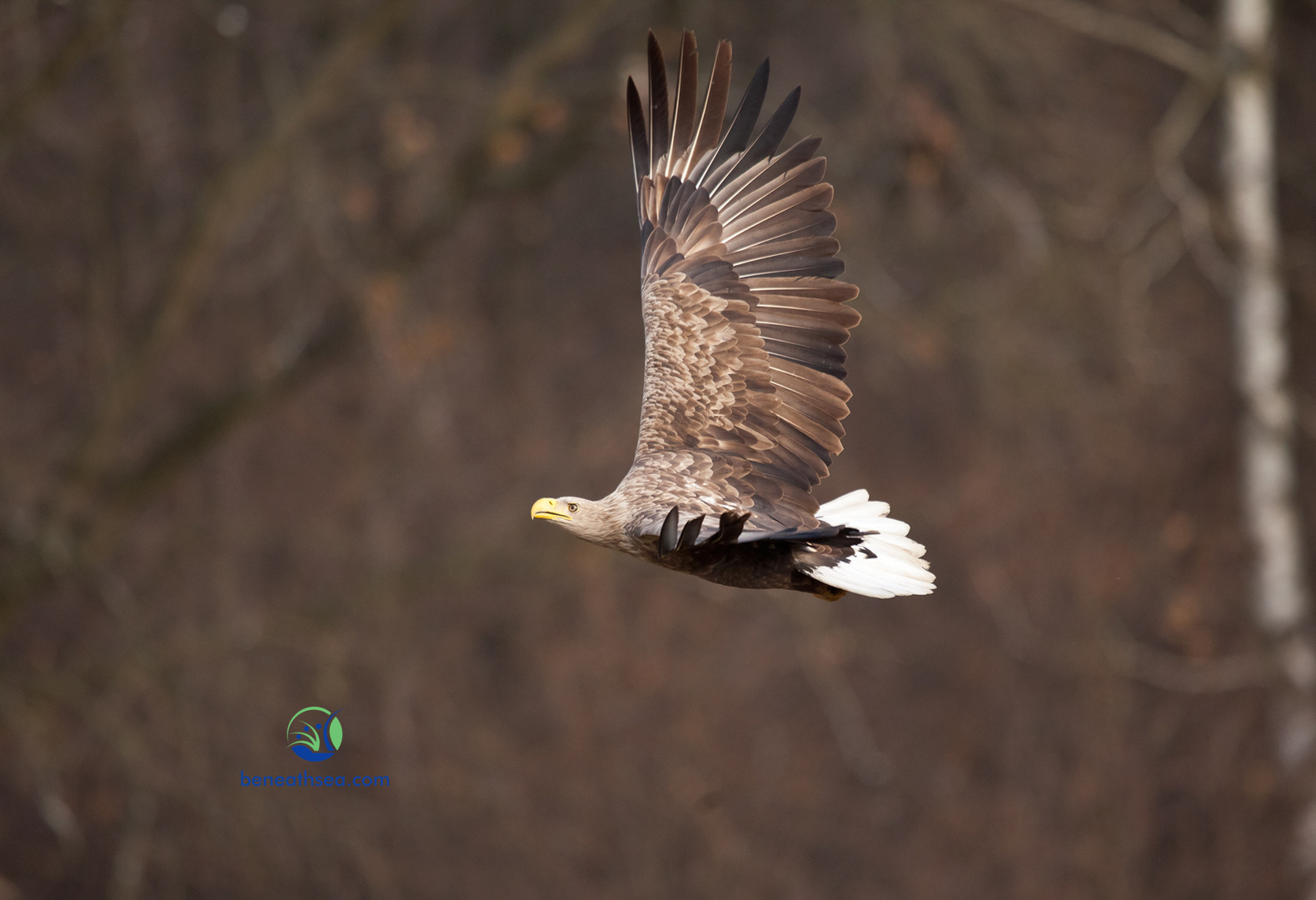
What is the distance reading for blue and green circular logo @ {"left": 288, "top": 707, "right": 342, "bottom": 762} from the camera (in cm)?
814

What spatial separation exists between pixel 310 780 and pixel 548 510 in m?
5.72

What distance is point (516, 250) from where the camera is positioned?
11.1 meters

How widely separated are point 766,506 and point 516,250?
7635mm

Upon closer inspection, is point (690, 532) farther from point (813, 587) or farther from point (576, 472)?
point (576, 472)

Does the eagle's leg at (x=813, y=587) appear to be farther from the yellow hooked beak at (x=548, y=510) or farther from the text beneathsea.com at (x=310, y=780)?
the text beneathsea.com at (x=310, y=780)

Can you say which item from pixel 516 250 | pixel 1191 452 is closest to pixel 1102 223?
pixel 1191 452

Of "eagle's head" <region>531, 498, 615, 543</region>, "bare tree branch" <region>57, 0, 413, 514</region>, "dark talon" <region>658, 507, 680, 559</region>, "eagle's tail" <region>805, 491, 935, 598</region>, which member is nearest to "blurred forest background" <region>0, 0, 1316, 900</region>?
"bare tree branch" <region>57, 0, 413, 514</region>

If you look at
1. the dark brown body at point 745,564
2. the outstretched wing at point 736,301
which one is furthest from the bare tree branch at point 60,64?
the dark brown body at point 745,564

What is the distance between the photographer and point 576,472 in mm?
10062

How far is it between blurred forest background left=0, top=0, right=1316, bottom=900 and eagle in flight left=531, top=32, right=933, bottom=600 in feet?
11.9

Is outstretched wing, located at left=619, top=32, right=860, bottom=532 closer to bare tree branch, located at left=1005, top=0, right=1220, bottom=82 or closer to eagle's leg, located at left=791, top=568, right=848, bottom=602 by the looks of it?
eagle's leg, located at left=791, top=568, right=848, bottom=602

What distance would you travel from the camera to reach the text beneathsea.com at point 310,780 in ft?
24.2

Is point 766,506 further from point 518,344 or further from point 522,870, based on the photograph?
point 518,344

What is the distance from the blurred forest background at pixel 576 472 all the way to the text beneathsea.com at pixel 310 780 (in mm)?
78
